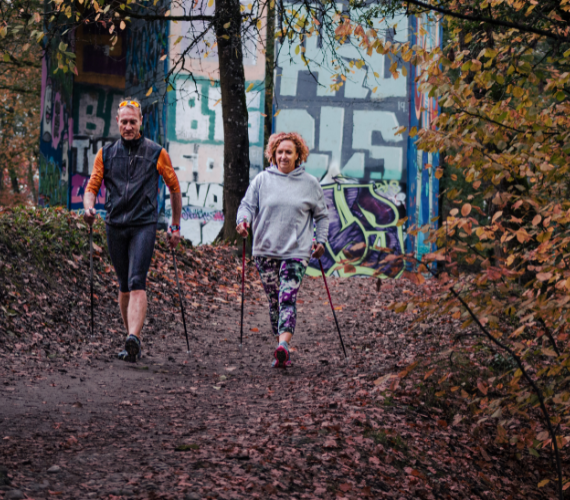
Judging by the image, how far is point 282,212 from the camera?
250 inches

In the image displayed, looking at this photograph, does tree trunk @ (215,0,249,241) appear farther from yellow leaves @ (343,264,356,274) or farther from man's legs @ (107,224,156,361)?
yellow leaves @ (343,264,356,274)

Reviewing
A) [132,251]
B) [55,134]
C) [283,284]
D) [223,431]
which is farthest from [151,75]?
[223,431]

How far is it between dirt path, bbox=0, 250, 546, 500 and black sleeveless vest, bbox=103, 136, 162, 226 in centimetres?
143

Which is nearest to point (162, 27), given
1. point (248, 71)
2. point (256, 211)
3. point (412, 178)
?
point (248, 71)

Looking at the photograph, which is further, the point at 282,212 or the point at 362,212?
the point at 362,212

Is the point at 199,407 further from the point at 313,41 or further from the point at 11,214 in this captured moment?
the point at 313,41

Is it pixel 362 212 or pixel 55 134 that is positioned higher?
pixel 55 134

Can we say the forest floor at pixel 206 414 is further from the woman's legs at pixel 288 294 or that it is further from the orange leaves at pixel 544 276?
the orange leaves at pixel 544 276

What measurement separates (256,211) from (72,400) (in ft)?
8.59

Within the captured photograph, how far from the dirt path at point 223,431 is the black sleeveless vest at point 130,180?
56.3 inches

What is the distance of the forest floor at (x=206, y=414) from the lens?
3.36m

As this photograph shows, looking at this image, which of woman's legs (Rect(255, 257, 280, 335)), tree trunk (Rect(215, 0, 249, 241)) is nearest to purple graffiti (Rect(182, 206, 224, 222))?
tree trunk (Rect(215, 0, 249, 241))

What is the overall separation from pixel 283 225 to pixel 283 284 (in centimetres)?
57

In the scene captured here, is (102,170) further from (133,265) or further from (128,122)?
(133,265)
